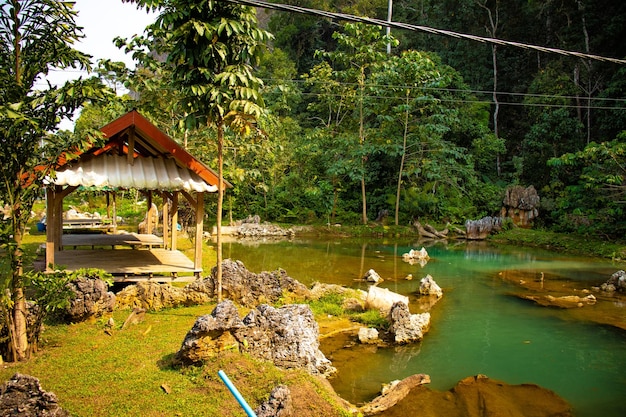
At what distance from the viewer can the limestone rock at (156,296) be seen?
8.18m

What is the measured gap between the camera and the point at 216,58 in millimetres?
7977

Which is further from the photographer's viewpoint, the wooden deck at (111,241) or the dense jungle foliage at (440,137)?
the dense jungle foliage at (440,137)

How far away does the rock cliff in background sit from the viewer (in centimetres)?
2336

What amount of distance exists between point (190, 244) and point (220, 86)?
9626 mm

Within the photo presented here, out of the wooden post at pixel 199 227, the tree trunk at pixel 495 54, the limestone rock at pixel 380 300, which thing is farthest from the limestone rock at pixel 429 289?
the tree trunk at pixel 495 54

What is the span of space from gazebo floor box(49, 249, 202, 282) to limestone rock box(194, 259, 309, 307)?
780 mm

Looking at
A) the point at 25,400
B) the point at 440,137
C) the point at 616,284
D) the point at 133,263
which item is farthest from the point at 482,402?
the point at 440,137

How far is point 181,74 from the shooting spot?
802 cm

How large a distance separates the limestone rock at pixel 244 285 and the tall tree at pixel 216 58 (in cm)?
75

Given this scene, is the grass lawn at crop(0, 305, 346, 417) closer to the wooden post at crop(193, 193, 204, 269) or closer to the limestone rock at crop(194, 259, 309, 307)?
the limestone rock at crop(194, 259, 309, 307)

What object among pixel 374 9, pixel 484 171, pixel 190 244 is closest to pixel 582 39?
pixel 484 171

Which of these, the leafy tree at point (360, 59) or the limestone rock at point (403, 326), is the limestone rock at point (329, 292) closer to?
the limestone rock at point (403, 326)

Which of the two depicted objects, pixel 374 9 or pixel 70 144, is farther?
pixel 374 9

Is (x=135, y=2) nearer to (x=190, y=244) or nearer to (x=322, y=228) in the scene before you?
(x=190, y=244)
